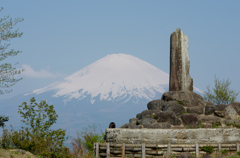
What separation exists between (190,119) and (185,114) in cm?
41

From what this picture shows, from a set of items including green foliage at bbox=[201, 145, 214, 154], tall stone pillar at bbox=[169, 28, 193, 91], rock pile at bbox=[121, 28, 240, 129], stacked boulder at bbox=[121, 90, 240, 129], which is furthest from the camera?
tall stone pillar at bbox=[169, 28, 193, 91]

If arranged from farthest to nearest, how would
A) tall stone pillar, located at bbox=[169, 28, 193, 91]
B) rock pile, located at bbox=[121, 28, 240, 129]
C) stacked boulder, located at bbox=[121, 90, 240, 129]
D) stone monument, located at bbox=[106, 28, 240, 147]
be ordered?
tall stone pillar, located at bbox=[169, 28, 193, 91], rock pile, located at bbox=[121, 28, 240, 129], stacked boulder, located at bbox=[121, 90, 240, 129], stone monument, located at bbox=[106, 28, 240, 147]

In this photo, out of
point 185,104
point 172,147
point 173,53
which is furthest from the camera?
point 173,53

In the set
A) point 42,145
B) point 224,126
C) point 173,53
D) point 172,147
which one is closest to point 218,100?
point 173,53

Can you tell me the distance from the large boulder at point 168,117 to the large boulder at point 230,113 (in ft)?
9.12

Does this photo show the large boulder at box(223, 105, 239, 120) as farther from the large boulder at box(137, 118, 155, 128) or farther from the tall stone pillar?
the large boulder at box(137, 118, 155, 128)

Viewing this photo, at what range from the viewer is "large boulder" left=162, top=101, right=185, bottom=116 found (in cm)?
1658

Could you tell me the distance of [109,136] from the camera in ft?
48.3

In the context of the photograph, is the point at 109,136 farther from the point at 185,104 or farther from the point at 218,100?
the point at 218,100

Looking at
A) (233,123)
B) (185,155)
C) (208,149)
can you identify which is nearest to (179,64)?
(233,123)

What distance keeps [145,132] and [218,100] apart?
50.1 feet

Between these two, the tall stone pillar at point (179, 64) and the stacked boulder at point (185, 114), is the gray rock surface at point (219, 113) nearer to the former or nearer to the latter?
the stacked boulder at point (185, 114)

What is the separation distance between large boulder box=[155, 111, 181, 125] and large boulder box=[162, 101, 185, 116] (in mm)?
739

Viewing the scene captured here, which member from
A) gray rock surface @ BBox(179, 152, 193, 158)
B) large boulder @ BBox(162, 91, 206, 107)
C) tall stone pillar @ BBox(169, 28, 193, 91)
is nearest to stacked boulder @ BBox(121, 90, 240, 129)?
large boulder @ BBox(162, 91, 206, 107)
